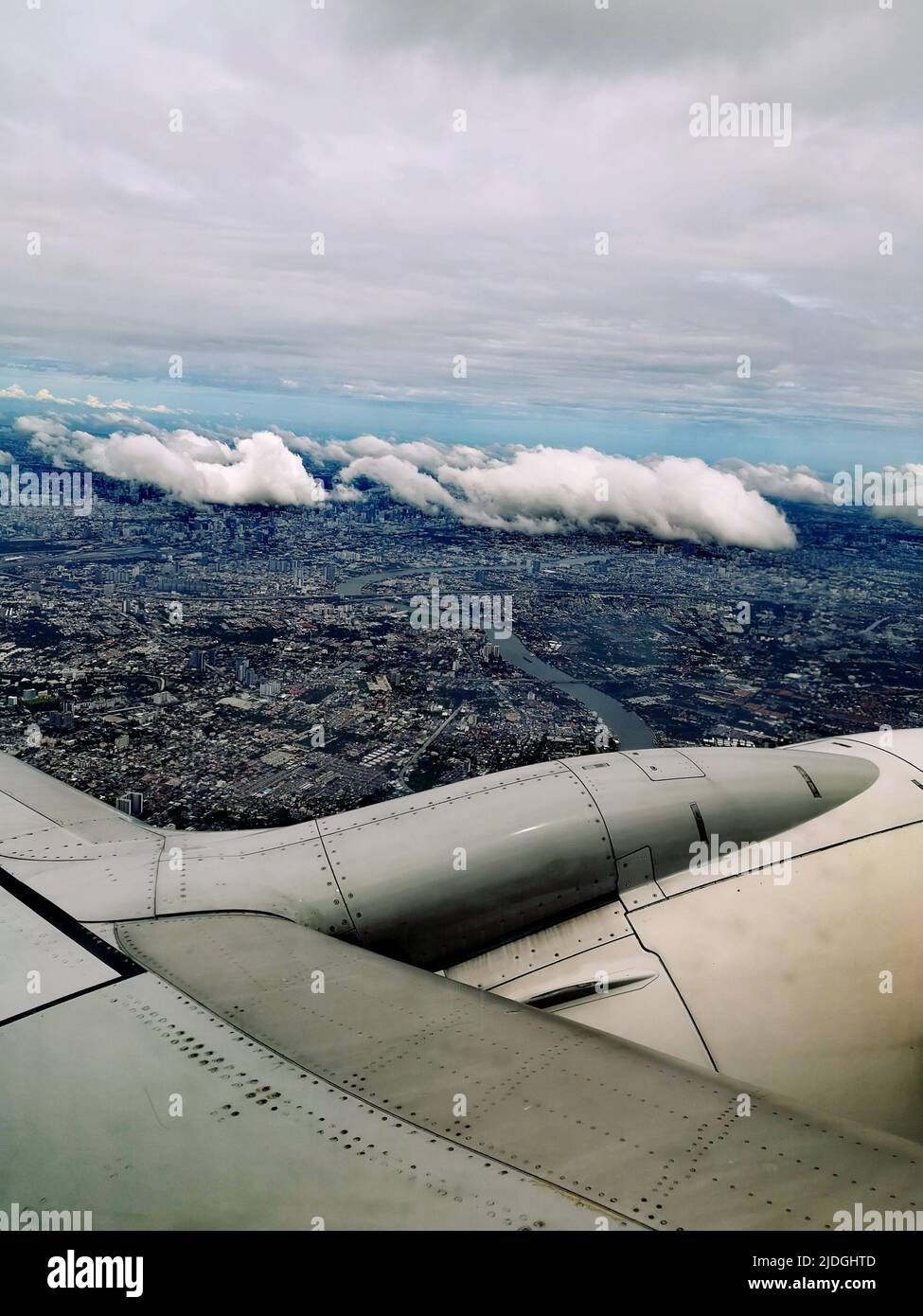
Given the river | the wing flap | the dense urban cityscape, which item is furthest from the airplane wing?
the river

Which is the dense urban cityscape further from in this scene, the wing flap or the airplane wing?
the airplane wing

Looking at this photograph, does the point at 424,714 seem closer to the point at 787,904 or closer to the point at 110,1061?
the point at 787,904

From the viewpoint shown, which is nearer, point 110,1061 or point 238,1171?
point 238,1171

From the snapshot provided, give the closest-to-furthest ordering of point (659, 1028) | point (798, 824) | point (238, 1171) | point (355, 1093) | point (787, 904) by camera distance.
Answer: point (238, 1171) < point (355, 1093) < point (659, 1028) < point (787, 904) < point (798, 824)

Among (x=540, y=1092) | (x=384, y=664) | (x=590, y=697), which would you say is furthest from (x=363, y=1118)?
(x=384, y=664)
